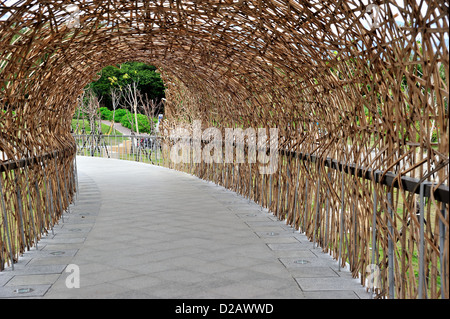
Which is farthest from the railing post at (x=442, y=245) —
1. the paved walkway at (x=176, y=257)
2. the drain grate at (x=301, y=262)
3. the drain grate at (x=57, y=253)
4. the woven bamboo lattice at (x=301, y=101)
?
the drain grate at (x=57, y=253)

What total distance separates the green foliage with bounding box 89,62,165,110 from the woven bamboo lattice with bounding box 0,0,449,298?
78.5 feet

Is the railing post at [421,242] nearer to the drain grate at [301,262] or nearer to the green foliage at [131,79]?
the drain grate at [301,262]

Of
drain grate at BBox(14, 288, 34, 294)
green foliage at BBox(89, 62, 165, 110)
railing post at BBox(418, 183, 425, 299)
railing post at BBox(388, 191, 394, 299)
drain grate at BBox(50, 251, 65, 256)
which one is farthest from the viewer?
green foliage at BBox(89, 62, 165, 110)

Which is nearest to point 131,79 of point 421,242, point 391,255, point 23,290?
point 23,290

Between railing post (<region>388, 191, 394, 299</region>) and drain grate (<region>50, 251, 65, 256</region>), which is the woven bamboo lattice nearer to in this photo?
railing post (<region>388, 191, 394, 299</region>)

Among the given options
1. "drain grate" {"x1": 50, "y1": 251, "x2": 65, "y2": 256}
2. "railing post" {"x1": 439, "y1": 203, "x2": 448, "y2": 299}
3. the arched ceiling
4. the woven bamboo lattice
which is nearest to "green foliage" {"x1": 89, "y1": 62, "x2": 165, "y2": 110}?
the arched ceiling

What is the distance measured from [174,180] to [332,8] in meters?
7.18

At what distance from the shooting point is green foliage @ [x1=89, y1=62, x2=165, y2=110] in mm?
31609

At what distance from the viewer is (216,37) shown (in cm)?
623

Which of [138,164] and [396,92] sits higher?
[396,92]

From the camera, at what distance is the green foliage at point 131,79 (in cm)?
3161

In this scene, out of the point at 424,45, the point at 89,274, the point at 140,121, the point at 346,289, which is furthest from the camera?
the point at 140,121
